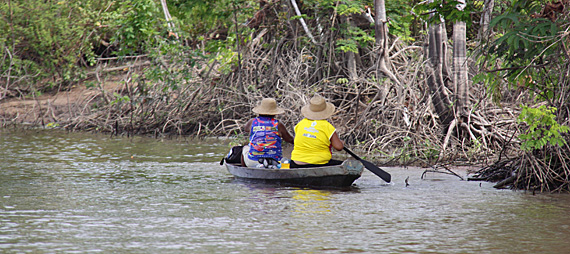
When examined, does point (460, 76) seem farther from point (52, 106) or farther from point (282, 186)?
point (52, 106)

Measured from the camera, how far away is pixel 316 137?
9703 millimetres

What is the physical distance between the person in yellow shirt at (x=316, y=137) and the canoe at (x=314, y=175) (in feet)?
0.72

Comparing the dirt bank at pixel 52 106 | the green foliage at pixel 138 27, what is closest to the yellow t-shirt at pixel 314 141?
the green foliage at pixel 138 27

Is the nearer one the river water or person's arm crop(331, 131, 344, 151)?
the river water

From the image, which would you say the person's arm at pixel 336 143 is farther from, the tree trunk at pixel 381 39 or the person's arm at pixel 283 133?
the tree trunk at pixel 381 39

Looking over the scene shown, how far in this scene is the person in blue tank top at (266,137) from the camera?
10242mm

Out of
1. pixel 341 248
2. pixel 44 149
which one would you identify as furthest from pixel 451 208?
pixel 44 149

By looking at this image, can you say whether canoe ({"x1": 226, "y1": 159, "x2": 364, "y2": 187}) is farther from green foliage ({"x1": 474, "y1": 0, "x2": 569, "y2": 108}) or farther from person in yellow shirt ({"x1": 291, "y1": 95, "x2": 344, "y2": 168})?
green foliage ({"x1": 474, "y1": 0, "x2": 569, "y2": 108})

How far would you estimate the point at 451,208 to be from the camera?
26.3 feet

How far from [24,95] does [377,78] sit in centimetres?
1189

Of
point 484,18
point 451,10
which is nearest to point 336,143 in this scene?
point 451,10

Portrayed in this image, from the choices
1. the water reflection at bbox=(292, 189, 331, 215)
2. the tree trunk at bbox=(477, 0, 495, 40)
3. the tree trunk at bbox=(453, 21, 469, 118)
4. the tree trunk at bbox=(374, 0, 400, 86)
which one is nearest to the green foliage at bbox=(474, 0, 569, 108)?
the tree trunk at bbox=(477, 0, 495, 40)

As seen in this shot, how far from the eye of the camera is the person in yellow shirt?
9.69 metres

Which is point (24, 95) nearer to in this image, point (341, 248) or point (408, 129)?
point (408, 129)
